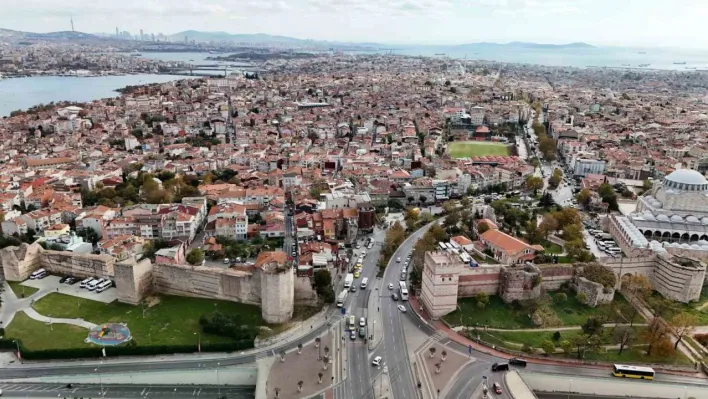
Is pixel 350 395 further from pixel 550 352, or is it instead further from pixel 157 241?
pixel 157 241

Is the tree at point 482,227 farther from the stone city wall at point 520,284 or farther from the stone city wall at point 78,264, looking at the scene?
the stone city wall at point 78,264

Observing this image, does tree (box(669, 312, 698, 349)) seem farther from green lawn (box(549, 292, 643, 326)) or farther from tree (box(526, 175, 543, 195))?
tree (box(526, 175, 543, 195))

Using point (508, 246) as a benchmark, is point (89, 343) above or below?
below

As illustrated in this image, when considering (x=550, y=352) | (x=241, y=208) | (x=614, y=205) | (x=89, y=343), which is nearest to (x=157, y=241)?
(x=241, y=208)

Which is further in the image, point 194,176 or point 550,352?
point 194,176

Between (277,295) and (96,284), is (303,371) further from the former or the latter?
(96,284)

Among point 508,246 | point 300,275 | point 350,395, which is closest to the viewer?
point 350,395

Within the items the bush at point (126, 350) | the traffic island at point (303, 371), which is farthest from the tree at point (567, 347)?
the bush at point (126, 350)
